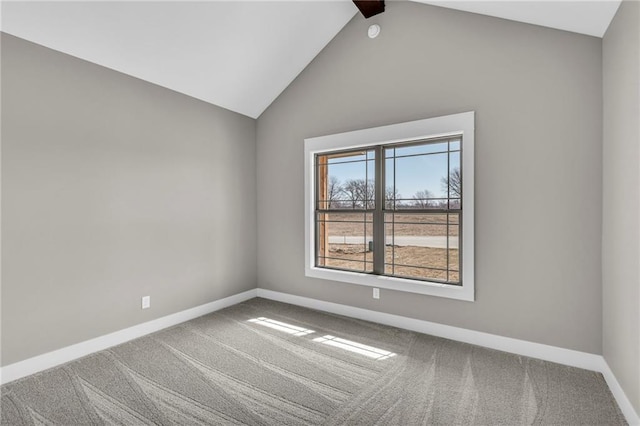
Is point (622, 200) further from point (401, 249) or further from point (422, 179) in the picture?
point (401, 249)

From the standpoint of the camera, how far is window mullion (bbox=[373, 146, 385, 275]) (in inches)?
141

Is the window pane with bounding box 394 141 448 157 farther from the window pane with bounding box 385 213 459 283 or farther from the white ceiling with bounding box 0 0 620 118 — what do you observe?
the white ceiling with bounding box 0 0 620 118

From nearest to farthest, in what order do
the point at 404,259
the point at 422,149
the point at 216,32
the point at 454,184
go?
the point at 216,32 → the point at 454,184 → the point at 422,149 → the point at 404,259

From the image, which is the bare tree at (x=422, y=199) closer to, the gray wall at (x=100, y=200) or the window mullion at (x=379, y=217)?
the window mullion at (x=379, y=217)

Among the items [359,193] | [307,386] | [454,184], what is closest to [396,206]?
[359,193]

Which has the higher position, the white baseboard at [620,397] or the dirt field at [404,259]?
the dirt field at [404,259]

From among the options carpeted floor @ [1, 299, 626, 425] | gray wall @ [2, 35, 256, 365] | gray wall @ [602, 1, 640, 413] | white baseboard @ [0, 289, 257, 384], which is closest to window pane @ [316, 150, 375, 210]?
gray wall @ [2, 35, 256, 365]

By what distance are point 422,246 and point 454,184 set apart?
724 mm

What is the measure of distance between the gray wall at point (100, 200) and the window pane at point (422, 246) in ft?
6.80

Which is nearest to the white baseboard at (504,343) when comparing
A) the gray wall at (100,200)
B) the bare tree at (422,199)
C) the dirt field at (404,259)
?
the dirt field at (404,259)

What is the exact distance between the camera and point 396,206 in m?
3.50

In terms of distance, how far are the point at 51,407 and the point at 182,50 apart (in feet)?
9.87

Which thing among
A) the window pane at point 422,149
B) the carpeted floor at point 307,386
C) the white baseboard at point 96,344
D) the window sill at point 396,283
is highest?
the window pane at point 422,149

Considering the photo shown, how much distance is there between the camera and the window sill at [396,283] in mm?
2996
